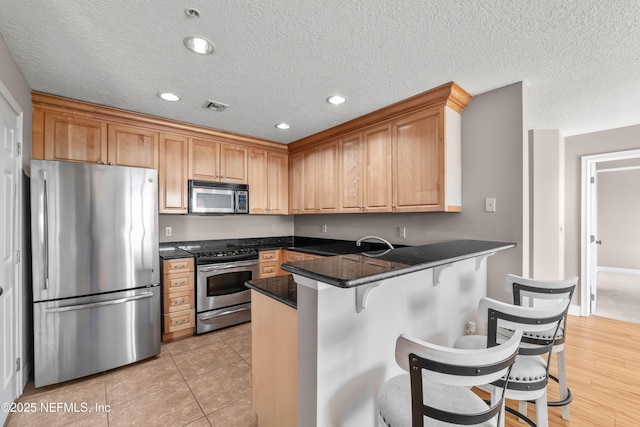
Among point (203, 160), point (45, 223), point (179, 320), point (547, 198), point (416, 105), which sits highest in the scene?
point (416, 105)

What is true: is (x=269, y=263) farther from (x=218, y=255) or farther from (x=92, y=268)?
(x=92, y=268)

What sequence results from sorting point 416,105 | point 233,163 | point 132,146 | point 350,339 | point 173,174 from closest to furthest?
point 350,339
point 416,105
point 132,146
point 173,174
point 233,163

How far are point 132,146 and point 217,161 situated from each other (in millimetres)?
937

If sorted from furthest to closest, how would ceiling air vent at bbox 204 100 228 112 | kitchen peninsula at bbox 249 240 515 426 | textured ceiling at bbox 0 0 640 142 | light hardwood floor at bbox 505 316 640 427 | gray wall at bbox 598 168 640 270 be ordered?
gray wall at bbox 598 168 640 270 → ceiling air vent at bbox 204 100 228 112 → light hardwood floor at bbox 505 316 640 427 → textured ceiling at bbox 0 0 640 142 → kitchen peninsula at bbox 249 240 515 426

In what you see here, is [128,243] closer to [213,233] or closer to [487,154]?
[213,233]

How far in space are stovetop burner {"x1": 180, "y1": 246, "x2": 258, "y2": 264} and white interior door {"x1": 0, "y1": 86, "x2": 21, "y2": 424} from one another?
4.73ft

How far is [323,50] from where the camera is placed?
1.82 metres

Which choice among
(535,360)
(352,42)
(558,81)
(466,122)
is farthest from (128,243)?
(558,81)

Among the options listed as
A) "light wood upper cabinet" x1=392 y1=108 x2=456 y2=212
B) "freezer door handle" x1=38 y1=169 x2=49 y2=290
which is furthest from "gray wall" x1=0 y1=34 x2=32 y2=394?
"light wood upper cabinet" x1=392 y1=108 x2=456 y2=212

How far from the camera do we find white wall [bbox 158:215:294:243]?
3.61 meters

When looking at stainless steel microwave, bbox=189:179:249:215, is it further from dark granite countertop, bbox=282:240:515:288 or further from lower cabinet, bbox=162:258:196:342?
dark granite countertop, bbox=282:240:515:288

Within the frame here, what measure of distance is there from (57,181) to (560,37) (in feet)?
12.1

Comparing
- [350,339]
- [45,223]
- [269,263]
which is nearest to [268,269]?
[269,263]

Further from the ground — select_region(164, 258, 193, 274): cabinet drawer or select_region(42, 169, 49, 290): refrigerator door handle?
select_region(42, 169, 49, 290): refrigerator door handle
